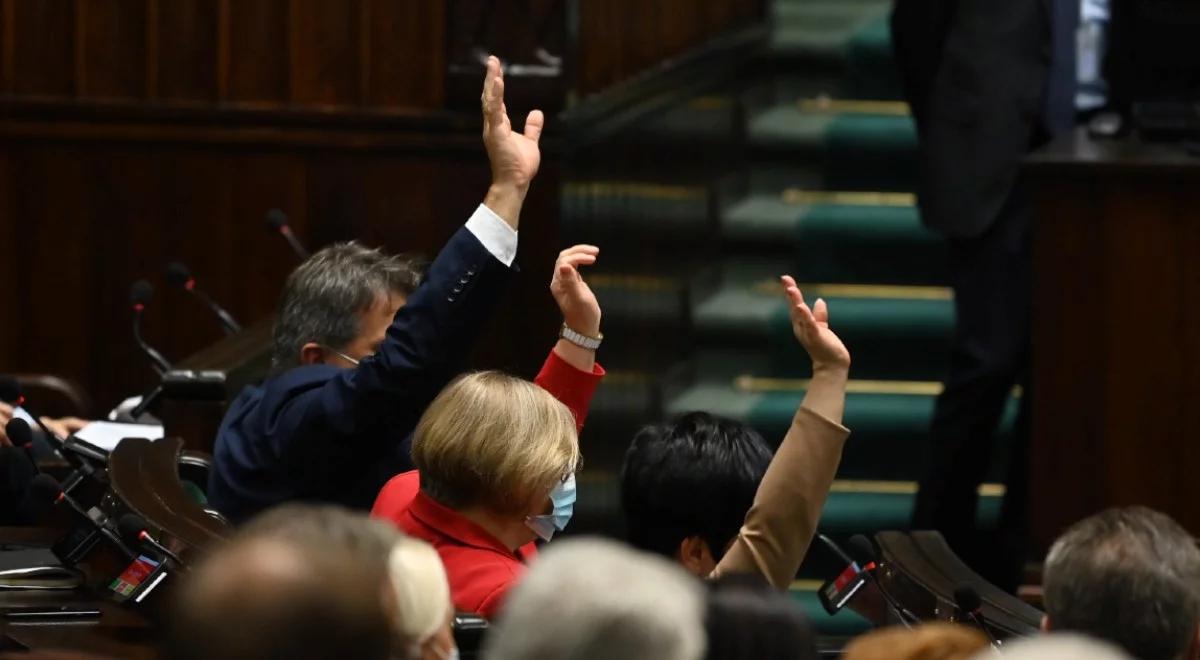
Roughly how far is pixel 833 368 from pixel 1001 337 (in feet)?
7.08

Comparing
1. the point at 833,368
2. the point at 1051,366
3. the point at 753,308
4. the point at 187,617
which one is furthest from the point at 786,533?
the point at 753,308

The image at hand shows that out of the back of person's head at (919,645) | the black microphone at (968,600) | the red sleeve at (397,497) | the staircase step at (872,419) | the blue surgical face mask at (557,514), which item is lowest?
the staircase step at (872,419)

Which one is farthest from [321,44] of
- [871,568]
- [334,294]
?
[871,568]

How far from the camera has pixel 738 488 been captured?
3.01 m

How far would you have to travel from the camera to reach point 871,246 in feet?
21.5

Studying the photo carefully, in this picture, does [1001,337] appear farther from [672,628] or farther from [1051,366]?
[672,628]

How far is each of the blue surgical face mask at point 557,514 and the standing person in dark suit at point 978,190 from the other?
6.61ft

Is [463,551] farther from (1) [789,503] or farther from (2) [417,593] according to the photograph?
(2) [417,593]

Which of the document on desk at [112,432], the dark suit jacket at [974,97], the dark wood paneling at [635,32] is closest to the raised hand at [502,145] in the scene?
the document on desk at [112,432]

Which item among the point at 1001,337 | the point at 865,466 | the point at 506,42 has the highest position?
the point at 506,42

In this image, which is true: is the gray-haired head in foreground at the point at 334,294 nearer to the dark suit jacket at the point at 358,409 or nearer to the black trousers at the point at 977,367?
the dark suit jacket at the point at 358,409

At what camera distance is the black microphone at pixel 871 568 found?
3.24m

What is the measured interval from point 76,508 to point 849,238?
3.59 meters

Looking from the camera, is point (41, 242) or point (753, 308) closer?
point (41, 242)
